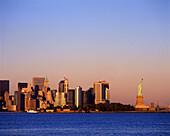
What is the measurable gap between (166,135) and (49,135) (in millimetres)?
19215

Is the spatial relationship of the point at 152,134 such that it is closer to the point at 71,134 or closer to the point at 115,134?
the point at 115,134

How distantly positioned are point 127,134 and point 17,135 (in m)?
18.4

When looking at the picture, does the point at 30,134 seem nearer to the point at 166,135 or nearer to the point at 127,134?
the point at 127,134

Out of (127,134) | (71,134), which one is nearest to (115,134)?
(127,134)

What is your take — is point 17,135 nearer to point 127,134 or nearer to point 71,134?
point 71,134

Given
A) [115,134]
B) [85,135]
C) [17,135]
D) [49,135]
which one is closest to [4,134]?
[17,135]

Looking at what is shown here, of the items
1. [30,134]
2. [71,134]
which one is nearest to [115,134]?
[71,134]

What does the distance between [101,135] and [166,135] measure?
1068 cm

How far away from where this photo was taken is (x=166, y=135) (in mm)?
76250

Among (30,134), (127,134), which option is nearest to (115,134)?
(127,134)

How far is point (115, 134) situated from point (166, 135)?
333 inches

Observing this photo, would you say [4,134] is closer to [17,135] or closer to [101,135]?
[17,135]

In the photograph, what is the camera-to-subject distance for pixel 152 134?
78562mm

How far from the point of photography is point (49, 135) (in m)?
76.1
